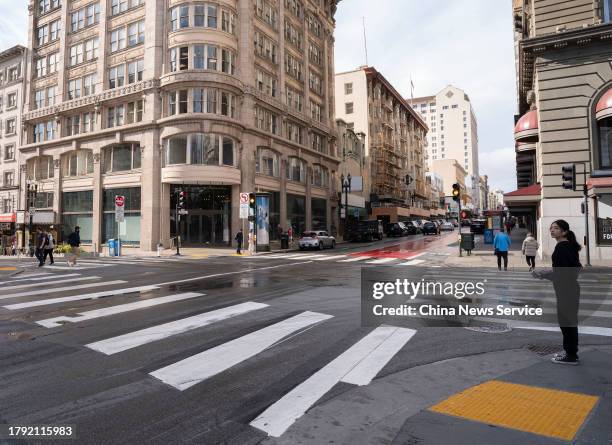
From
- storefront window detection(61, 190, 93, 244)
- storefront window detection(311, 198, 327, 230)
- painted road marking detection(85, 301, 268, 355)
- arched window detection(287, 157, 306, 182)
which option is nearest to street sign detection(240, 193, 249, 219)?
arched window detection(287, 157, 306, 182)

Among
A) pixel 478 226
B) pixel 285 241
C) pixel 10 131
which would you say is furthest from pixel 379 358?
pixel 10 131

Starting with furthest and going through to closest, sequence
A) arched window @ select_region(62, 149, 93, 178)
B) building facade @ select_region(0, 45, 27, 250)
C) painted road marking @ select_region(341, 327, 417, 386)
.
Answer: building facade @ select_region(0, 45, 27, 250)
arched window @ select_region(62, 149, 93, 178)
painted road marking @ select_region(341, 327, 417, 386)

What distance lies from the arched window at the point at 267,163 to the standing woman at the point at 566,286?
104ft

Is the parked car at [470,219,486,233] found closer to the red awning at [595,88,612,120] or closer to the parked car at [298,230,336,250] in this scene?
the parked car at [298,230,336,250]

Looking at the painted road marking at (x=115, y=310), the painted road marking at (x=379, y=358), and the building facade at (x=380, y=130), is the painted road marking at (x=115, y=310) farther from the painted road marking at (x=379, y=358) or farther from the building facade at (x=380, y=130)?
the building facade at (x=380, y=130)

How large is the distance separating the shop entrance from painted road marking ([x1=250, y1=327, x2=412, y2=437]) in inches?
1153

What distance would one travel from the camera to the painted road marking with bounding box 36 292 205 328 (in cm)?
723

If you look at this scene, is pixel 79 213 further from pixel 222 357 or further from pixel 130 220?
pixel 222 357

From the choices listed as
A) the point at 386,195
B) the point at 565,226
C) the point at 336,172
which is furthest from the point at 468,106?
the point at 565,226

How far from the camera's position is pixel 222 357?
5258 mm

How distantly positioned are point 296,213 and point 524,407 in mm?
38198

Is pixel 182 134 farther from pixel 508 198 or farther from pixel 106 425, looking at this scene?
pixel 106 425

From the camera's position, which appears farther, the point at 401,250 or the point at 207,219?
the point at 207,219

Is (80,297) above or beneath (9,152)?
beneath
